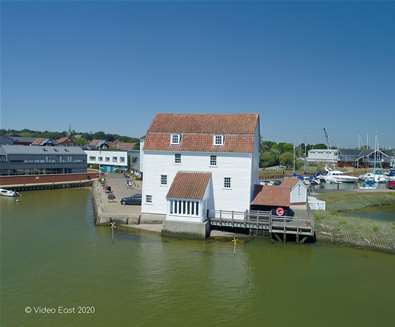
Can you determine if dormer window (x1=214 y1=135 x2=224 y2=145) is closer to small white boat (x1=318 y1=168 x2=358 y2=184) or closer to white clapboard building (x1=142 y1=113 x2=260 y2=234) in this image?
white clapboard building (x1=142 y1=113 x2=260 y2=234)

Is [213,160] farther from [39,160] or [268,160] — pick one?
[268,160]

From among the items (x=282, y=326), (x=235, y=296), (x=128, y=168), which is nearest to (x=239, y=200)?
(x=235, y=296)

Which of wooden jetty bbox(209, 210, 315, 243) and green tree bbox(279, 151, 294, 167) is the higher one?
green tree bbox(279, 151, 294, 167)

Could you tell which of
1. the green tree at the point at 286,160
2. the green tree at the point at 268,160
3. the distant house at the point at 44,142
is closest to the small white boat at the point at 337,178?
the green tree at the point at 268,160

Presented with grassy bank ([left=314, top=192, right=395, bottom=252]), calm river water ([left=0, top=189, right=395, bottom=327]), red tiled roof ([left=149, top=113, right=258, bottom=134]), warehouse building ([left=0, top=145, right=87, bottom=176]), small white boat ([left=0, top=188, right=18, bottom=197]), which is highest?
red tiled roof ([left=149, top=113, right=258, bottom=134])

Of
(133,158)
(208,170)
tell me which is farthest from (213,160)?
(133,158)

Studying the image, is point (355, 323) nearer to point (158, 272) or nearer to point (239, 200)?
point (158, 272)

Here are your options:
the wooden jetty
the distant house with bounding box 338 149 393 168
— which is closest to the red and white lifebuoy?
the wooden jetty

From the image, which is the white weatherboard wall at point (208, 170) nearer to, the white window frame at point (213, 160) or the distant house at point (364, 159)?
the white window frame at point (213, 160)
